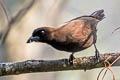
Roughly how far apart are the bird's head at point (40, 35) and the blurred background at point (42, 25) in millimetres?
1078

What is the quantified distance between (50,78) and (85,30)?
119 inches

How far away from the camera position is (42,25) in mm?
5035

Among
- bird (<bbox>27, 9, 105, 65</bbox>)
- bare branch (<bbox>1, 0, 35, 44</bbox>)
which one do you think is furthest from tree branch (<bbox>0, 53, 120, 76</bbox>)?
bare branch (<bbox>1, 0, 35, 44</bbox>)

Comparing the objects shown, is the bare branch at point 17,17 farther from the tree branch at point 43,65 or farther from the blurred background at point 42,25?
the tree branch at point 43,65

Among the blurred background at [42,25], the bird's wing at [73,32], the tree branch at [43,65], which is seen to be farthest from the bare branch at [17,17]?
the tree branch at [43,65]

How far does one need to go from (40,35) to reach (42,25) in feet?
9.01

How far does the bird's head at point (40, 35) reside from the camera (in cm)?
225

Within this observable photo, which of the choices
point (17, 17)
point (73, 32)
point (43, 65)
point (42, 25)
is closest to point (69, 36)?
point (73, 32)

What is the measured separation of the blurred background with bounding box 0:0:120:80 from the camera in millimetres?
4109

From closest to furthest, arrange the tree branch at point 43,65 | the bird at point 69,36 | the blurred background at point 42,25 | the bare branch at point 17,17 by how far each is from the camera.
→ the tree branch at point 43,65, the bird at point 69,36, the bare branch at point 17,17, the blurred background at point 42,25

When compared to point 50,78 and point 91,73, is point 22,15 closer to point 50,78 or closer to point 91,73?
point 50,78

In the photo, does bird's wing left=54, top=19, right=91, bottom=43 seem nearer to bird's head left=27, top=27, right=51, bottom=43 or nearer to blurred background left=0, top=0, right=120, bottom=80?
bird's head left=27, top=27, right=51, bottom=43

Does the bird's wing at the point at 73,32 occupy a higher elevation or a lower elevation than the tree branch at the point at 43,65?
higher

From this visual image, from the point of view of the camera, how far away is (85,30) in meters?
2.62
